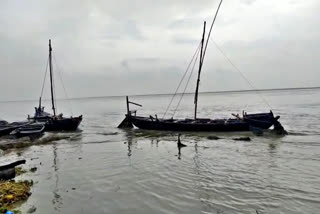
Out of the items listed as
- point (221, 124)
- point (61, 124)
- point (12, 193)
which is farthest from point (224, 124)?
point (12, 193)

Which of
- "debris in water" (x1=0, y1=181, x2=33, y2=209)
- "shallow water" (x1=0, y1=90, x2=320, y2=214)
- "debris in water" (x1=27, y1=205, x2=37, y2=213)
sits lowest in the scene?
"shallow water" (x1=0, y1=90, x2=320, y2=214)

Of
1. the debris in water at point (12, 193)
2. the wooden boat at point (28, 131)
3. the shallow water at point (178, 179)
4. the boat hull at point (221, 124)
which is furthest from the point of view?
the boat hull at point (221, 124)

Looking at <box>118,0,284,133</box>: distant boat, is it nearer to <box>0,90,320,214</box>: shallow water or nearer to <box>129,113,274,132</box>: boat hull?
<box>129,113,274,132</box>: boat hull

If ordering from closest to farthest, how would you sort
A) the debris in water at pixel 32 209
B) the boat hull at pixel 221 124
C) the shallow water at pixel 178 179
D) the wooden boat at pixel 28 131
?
1. the debris in water at pixel 32 209
2. the shallow water at pixel 178 179
3. the wooden boat at pixel 28 131
4. the boat hull at pixel 221 124

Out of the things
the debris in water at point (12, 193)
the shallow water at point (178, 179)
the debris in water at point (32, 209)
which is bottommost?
the shallow water at point (178, 179)

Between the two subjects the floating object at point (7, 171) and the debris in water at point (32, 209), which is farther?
the floating object at point (7, 171)

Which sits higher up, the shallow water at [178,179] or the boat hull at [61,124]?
the boat hull at [61,124]

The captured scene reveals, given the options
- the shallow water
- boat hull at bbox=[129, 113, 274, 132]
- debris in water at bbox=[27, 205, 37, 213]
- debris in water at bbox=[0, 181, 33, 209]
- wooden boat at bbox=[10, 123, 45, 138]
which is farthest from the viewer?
boat hull at bbox=[129, 113, 274, 132]

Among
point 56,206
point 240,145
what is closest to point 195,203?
point 56,206

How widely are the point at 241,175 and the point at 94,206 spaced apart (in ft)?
20.8

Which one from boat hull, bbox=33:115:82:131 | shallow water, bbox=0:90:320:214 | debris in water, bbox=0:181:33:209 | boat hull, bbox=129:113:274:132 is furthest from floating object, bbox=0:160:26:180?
boat hull, bbox=33:115:82:131

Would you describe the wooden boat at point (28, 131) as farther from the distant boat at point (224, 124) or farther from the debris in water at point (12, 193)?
the debris in water at point (12, 193)

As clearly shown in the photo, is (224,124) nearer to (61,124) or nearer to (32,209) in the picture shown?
(61,124)

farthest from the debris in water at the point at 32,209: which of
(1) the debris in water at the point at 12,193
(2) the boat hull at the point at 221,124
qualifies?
(2) the boat hull at the point at 221,124
